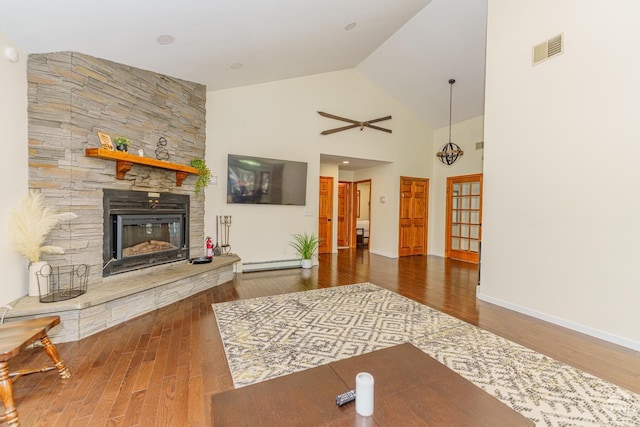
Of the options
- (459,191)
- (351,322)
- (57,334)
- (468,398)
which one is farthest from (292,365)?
(459,191)

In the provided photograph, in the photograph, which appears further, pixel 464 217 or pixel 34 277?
pixel 464 217

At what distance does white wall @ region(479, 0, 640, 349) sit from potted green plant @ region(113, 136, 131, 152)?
15.1 feet

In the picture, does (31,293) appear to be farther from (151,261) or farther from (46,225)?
(151,261)

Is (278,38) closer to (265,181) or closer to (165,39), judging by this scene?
(165,39)

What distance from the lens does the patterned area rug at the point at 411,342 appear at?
1.82 metres

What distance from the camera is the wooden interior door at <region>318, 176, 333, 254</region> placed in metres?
7.59

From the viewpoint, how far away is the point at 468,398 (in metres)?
1.29

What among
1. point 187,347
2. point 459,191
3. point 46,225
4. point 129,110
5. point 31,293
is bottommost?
point 187,347

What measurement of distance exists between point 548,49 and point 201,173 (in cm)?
484

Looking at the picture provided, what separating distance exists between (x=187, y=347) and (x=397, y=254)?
5.69 meters

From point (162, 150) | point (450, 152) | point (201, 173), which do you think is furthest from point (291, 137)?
point (450, 152)

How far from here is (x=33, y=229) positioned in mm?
2631

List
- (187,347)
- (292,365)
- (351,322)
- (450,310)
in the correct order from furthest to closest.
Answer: (450,310)
(351,322)
(187,347)
(292,365)

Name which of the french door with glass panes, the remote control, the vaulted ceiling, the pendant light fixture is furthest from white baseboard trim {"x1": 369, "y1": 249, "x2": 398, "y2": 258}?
the remote control
